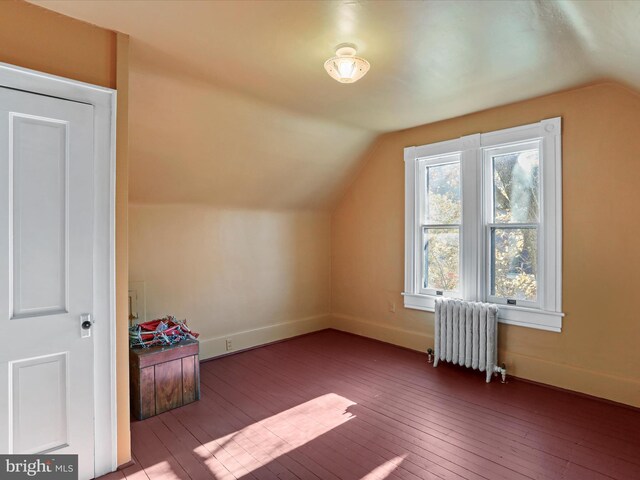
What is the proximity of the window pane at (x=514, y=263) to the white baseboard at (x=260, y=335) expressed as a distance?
2490mm

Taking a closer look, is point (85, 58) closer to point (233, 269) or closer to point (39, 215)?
point (39, 215)

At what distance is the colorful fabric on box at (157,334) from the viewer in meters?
3.07

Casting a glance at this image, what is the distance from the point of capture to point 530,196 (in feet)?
11.8

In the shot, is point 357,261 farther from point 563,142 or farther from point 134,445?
point 134,445

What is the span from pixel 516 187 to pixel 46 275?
3.89m

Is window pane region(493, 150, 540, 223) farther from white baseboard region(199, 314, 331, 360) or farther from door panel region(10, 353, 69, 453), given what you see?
door panel region(10, 353, 69, 453)

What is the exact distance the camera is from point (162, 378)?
2990 mm

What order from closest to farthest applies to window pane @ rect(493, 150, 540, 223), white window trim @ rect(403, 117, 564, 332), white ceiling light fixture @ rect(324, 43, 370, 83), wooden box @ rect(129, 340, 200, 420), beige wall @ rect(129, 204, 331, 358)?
white ceiling light fixture @ rect(324, 43, 370, 83) < wooden box @ rect(129, 340, 200, 420) < white window trim @ rect(403, 117, 564, 332) < window pane @ rect(493, 150, 540, 223) < beige wall @ rect(129, 204, 331, 358)

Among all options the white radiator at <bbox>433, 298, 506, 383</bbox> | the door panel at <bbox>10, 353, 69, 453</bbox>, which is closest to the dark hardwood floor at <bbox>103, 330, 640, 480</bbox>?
the white radiator at <bbox>433, 298, 506, 383</bbox>

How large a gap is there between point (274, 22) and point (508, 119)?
2614 mm

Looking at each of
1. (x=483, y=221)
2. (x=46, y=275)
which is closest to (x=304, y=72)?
(x=46, y=275)

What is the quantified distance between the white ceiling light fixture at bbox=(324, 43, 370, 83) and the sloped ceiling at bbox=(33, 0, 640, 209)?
0.22 feet

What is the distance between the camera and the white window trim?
11.1 ft

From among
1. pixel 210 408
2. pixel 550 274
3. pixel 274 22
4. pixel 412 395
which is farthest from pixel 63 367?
pixel 550 274
